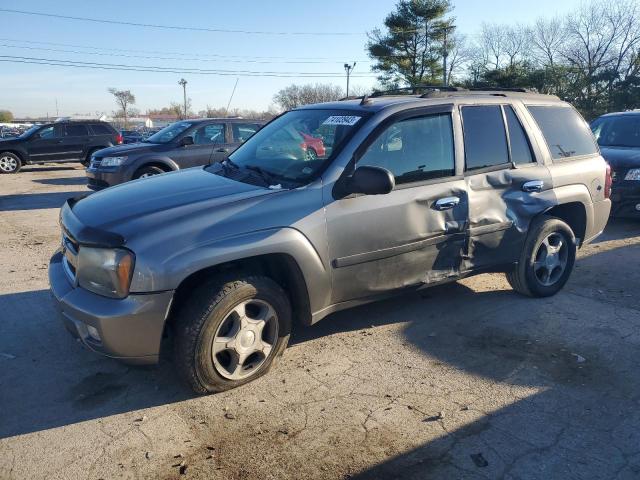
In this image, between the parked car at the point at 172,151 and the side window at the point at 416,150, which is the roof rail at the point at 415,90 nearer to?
the side window at the point at 416,150

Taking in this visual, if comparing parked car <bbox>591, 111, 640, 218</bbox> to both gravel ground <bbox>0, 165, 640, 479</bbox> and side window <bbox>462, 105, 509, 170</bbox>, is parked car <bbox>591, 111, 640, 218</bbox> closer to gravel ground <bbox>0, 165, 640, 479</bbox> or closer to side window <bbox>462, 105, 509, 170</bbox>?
gravel ground <bbox>0, 165, 640, 479</bbox>

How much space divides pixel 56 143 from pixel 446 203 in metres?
16.9

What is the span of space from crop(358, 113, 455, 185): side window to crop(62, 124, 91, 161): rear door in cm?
1642

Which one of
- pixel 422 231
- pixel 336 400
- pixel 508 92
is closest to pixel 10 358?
pixel 336 400

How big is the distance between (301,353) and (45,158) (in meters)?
16.6

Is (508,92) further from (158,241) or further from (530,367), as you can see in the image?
(158,241)

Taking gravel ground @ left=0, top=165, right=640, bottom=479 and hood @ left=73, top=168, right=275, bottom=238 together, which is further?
hood @ left=73, top=168, right=275, bottom=238

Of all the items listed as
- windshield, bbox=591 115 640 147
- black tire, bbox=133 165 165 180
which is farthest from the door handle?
black tire, bbox=133 165 165 180

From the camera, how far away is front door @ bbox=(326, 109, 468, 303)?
3621 millimetres

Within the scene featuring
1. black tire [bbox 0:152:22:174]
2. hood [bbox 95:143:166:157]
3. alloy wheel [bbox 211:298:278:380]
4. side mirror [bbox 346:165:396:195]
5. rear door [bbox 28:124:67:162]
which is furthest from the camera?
rear door [bbox 28:124:67:162]

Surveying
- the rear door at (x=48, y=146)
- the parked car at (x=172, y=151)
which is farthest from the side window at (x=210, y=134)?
the rear door at (x=48, y=146)

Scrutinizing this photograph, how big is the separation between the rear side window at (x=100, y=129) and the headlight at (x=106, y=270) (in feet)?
54.3

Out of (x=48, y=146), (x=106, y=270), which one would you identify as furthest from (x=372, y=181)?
(x=48, y=146)

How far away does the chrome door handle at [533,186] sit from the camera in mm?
4548
